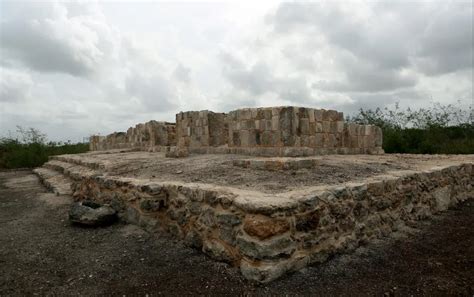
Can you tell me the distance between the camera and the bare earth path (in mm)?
3045

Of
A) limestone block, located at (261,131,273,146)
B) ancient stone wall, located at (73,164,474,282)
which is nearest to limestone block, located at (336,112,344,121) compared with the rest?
limestone block, located at (261,131,273,146)

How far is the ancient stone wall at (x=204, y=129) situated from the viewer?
8.55 m

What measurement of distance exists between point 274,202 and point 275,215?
0.48 feet

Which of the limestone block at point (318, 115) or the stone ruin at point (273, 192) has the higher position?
the limestone block at point (318, 115)

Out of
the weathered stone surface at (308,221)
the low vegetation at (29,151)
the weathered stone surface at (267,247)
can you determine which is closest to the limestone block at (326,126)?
the weathered stone surface at (308,221)

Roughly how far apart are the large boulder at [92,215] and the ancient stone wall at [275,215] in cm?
22

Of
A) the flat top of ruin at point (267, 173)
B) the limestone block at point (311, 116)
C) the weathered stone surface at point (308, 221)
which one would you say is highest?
the limestone block at point (311, 116)

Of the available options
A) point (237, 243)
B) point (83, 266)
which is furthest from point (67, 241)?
point (237, 243)

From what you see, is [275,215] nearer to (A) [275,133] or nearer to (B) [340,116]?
(A) [275,133]

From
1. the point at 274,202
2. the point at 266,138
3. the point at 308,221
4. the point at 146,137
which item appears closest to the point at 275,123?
the point at 266,138

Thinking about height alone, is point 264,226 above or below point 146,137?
below

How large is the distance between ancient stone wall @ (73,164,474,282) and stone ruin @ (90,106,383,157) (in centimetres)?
231

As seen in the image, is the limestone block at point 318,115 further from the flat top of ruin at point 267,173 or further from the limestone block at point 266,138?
the flat top of ruin at point 267,173

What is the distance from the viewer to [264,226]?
3061 millimetres
